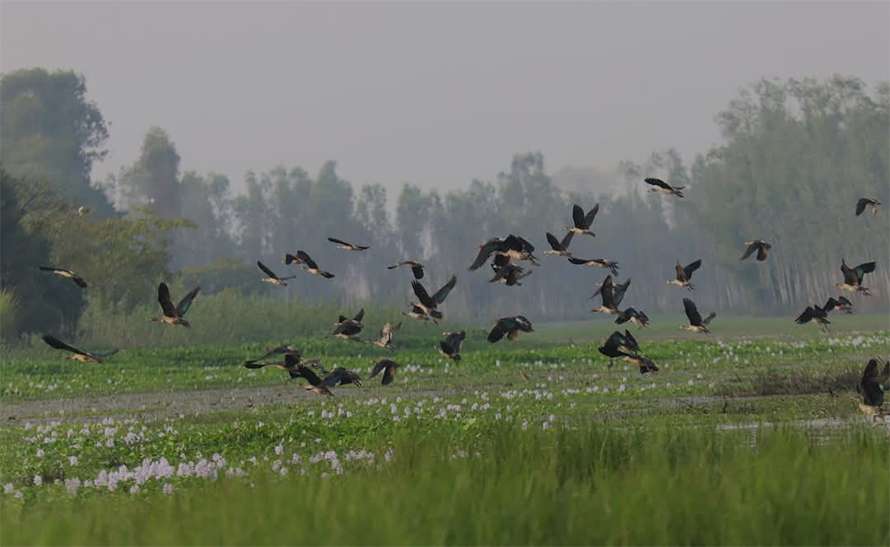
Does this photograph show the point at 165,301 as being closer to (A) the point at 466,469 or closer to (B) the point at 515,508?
(A) the point at 466,469

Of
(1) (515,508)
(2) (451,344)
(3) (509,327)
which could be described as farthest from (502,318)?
(1) (515,508)

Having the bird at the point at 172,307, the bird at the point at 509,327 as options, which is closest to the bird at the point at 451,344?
the bird at the point at 509,327

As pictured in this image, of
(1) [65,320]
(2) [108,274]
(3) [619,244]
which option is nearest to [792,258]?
(3) [619,244]

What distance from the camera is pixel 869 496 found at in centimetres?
907

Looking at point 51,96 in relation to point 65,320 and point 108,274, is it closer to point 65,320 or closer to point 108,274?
point 108,274

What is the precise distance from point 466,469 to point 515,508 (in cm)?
117

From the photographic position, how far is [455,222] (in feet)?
427

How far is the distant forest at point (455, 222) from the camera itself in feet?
171

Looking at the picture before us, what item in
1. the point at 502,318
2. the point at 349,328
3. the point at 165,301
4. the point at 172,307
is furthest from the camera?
the point at 349,328

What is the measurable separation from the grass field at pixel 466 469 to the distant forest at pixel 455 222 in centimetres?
2350

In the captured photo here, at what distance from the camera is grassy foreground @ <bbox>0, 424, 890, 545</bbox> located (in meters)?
7.65

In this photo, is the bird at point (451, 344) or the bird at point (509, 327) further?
the bird at point (509, 327)

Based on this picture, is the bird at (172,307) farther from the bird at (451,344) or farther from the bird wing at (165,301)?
the bird at (451,344)

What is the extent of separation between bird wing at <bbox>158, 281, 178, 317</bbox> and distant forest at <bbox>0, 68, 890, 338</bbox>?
26.8m
